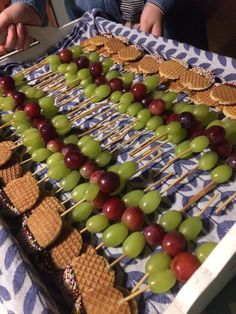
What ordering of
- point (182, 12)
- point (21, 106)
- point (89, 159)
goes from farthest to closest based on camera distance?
1. point (182, 12)
2. point (21, 106)
3. point (89, 159)

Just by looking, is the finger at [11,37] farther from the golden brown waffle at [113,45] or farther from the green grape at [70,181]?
the green grape at [70,181]

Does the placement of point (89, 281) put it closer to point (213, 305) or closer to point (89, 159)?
point (213, 305)

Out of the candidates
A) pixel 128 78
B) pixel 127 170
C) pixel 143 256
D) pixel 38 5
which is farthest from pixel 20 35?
pixel 143 256

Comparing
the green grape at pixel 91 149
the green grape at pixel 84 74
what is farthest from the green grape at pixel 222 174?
the green grape at pixel 84 74

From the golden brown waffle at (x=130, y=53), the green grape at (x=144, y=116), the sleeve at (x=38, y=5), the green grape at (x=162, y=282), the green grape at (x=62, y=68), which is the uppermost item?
the sleeve at (x=38, y=5)

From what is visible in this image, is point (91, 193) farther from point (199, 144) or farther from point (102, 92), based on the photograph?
point (102, 92)

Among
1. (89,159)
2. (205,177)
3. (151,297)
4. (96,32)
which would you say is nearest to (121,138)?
(89,159)

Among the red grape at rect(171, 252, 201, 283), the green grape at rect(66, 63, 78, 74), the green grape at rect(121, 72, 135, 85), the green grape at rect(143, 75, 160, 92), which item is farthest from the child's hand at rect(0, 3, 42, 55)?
the red grape at rect(171, 252, 201, 283)
